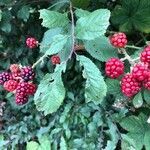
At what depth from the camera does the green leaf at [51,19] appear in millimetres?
1653

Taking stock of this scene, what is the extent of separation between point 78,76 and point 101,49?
0.61 meters

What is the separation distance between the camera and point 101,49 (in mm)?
1777

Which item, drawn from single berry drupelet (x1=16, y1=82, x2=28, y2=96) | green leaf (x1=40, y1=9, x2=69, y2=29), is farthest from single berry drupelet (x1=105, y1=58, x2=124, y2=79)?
single berry drupelet (x1=16, y1=82, x2=28, y2=96)

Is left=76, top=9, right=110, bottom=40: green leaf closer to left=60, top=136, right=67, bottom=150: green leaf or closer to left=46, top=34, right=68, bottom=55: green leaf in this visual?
left=46, top=34, right=68, bottom=55: green leaf

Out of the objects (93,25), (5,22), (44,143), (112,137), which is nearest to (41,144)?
(44,143)

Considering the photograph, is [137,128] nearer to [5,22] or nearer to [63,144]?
[63,144]

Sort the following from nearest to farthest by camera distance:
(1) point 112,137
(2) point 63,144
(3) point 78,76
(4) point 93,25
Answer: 1. (4) point 93,25
2. (1) point 112,137
3. (2) point 63,144
4. (3) point 78,76

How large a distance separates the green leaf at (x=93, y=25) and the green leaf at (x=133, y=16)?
437 mm

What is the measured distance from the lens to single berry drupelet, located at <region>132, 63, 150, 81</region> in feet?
4.83

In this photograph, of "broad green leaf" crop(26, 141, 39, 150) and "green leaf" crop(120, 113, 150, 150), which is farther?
"broad green leaf" crop(26, 141, 39, 150)

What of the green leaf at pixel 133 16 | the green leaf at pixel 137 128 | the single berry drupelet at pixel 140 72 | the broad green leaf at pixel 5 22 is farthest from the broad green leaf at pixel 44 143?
the single berry drupelet at pixel 140 72

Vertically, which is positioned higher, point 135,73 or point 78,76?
point 135,73

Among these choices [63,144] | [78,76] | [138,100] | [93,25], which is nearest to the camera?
[93,25]

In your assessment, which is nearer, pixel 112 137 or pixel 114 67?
pixel 114 67
